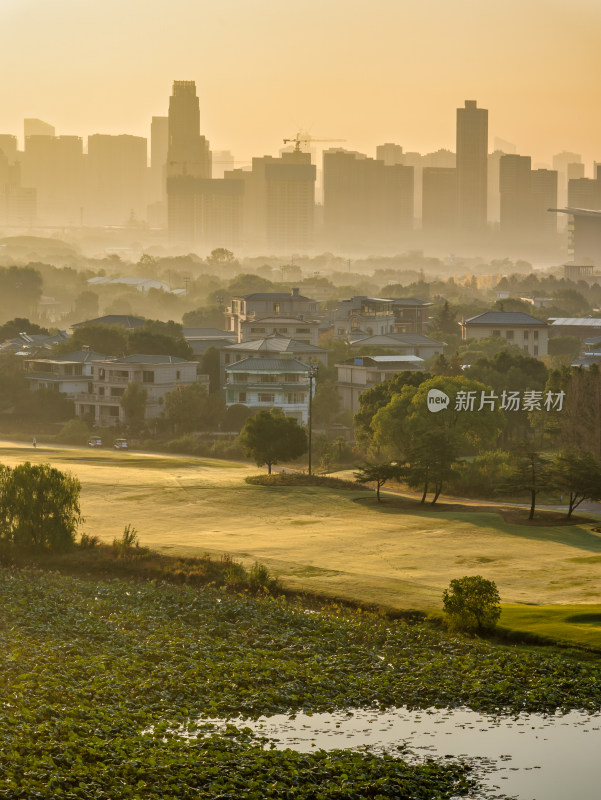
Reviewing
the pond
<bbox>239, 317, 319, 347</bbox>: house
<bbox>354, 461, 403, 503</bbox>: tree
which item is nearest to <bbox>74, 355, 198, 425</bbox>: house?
<bbox>239, 317, 319, 347</bbox>: house

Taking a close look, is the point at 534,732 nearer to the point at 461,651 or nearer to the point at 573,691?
the point at 573,691

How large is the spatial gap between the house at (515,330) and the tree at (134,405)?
39.8 metres

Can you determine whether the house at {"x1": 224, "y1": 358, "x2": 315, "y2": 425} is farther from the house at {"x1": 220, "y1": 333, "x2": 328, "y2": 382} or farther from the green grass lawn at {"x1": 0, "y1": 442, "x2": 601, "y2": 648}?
the green grass lawn at {"x1": 0, "y1": 442, "x2": 601, "y2": 648}

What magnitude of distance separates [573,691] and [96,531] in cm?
2020

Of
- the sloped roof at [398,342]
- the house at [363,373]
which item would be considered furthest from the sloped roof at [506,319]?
the house at [363,373]

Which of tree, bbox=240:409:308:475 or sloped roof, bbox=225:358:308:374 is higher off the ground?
sloped roof, bbox=225:358:308:374

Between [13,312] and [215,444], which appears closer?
[215,444]

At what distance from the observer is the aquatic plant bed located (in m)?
20.8

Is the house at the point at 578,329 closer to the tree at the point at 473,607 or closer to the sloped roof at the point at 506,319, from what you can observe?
the sloped roof at the point at 506,319

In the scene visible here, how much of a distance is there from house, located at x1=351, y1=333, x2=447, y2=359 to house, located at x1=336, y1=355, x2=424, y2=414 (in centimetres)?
990

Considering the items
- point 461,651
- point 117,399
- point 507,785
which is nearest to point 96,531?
point 461,651

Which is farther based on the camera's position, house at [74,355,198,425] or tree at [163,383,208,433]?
house at [74,355,198,425]

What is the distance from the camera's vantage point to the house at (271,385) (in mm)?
72312

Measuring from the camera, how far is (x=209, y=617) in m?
30.8
